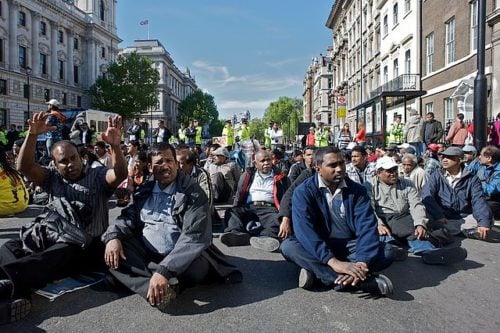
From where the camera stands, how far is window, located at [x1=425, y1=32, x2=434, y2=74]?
24.5 metres

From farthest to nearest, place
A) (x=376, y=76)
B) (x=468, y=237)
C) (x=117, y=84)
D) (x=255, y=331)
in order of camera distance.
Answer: (x=117, y=84) → (x=376, y=76) → (x=468, y=237) → (x=255, y=331)

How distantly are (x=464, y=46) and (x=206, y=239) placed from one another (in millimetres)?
19866

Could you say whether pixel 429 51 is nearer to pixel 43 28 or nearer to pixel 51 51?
pixel 51 51

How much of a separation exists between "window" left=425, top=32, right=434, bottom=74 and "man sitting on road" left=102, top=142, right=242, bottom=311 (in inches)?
939

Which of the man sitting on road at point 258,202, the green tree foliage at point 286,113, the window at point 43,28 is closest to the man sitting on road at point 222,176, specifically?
the man sitting on road at point 258,202

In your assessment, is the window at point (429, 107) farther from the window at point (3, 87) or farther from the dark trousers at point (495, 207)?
the window at point (3, 87)

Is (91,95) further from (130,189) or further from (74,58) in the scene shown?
(130,189)

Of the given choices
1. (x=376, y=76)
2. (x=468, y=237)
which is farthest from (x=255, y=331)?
(x=376, y=76)

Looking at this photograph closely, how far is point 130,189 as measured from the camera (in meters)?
7.79

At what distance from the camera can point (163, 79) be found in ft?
331

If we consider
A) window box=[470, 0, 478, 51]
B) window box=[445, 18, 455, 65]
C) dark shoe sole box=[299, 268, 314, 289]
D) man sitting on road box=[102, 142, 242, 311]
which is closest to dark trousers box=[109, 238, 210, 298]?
man sitting on road box=[102, 142, 242, 311]

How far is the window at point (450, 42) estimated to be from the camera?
21422 millimetres

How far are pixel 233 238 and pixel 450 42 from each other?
20.4m

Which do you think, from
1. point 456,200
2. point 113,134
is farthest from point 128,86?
point 113,134
